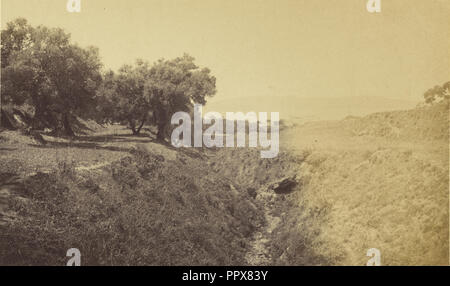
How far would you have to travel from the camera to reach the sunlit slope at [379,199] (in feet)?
57.9

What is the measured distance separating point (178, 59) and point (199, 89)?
19.8ft

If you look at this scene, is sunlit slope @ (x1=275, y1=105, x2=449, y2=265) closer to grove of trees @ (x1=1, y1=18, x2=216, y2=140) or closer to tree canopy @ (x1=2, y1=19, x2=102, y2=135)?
grove of trees @ (x1=1, y1=18, x2=216, y2=140)

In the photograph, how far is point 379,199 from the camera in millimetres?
22031

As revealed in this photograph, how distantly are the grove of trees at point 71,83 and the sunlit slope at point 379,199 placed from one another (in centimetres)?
1916

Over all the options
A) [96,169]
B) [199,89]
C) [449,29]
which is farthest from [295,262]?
[199,89]

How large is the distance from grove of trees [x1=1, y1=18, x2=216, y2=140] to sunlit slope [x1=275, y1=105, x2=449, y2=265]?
19.2m

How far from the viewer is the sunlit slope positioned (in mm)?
17656

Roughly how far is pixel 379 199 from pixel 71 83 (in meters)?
28.5
